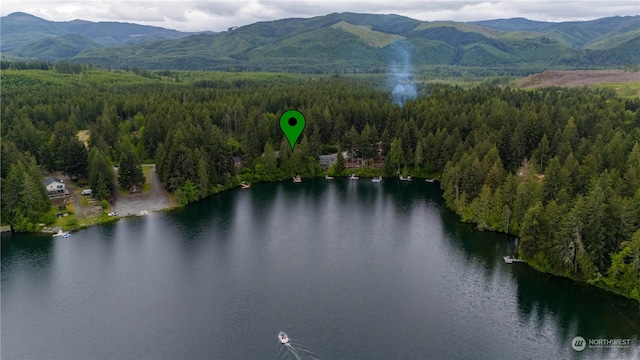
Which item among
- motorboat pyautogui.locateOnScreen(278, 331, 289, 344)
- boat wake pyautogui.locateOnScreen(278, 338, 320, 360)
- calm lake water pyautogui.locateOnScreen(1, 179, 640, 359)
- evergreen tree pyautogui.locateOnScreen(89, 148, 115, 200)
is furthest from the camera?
evergreen tree pyautogui.locateOnScreen(89, 148, 115, 200)

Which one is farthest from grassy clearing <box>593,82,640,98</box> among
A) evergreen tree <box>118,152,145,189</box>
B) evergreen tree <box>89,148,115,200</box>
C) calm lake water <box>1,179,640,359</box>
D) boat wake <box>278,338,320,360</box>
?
evergreen tree <box>89,148,115,200</box>

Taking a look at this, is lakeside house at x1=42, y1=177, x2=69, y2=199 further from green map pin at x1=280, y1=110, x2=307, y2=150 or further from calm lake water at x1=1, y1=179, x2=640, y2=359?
green map pin at x1=280, y1=110, x2=307, y2=150

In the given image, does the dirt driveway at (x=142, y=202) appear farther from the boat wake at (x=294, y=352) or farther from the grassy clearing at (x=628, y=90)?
the grassy clearing at (x=628, y=90)

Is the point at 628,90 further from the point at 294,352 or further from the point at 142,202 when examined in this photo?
the point at 294,352

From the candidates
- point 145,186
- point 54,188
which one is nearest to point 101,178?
point 54,188

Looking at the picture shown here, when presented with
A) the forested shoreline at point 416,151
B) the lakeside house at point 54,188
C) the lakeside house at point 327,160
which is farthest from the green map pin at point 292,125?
the lakeside house at point 54,188

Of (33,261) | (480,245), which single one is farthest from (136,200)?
(480,245)
